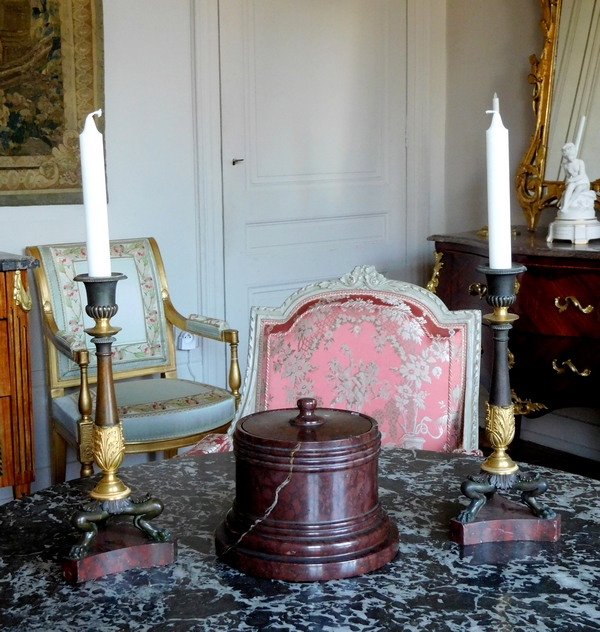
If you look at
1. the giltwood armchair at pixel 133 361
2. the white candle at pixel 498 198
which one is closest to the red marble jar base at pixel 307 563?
the white candle at pixel 498 198

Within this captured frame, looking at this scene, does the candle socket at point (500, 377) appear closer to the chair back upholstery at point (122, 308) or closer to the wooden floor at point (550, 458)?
the chair back upholstery at point (122, 308)

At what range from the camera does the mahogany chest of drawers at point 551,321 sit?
2.87m

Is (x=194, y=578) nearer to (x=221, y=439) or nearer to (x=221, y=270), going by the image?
(x=221, y=439)

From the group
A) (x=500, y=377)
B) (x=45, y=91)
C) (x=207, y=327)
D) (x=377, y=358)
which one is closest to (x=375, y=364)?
(x=377, y=358)

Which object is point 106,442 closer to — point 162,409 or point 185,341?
point 162,409

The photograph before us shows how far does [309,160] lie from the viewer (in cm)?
385

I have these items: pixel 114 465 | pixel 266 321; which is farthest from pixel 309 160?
pixel 114 465

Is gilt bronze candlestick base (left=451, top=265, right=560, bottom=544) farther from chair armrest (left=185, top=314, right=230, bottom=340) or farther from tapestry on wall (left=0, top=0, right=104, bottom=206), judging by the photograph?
tapestry on wall (left=0, top=0, right=104, bottom=206)

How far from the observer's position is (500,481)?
1144mm

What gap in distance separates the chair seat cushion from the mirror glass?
1.63m

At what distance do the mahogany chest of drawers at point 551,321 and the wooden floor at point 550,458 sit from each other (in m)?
0.47

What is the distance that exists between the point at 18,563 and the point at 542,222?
297cm

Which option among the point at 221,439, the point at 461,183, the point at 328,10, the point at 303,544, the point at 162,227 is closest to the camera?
the point at 303,544

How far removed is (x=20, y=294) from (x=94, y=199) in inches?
70.4
